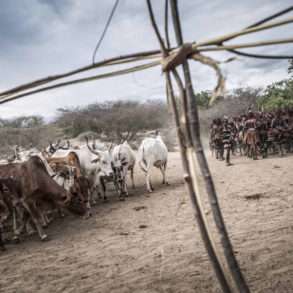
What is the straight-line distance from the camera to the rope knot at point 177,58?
1691 millimetres

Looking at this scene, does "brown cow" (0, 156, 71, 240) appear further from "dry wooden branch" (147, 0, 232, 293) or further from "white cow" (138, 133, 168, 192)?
"dry wooden branch" (147, 0, 232, 293)

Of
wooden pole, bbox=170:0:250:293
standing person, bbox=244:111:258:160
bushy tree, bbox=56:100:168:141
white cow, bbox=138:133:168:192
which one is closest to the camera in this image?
wooden pole, bbox=170:0:250:293

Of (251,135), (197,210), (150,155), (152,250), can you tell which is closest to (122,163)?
(150,155)

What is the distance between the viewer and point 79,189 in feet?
25.3

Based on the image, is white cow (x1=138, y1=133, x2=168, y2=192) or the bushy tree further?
the bushy tree

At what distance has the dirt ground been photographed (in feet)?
12.6

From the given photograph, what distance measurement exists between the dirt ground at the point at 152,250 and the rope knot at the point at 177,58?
130 centimetres

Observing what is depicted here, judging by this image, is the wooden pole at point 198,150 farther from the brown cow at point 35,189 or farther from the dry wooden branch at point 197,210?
the brown cow at point 35,189

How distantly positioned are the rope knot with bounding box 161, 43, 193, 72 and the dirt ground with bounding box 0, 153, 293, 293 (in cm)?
130

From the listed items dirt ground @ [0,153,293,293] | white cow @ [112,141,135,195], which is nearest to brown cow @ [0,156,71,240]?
dirt ground @ [0,153,293,293]

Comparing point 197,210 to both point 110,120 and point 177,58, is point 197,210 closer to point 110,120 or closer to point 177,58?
point 177,58

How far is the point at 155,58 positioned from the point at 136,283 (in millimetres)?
3053

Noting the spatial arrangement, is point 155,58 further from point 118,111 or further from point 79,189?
point 118,111

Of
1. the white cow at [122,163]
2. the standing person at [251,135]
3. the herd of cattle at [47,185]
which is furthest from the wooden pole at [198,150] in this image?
the standing person at [251,135]
